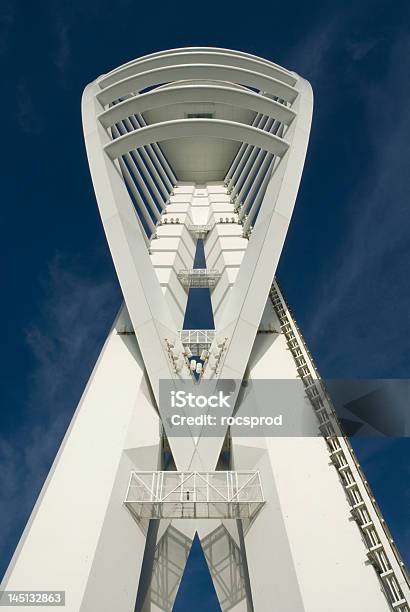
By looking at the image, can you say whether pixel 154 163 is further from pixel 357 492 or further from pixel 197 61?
pixel 357 492

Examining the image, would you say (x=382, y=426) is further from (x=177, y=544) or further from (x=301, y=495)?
(x=177, y=544)

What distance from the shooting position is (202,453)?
8.45 meters

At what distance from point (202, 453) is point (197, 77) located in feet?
35.5

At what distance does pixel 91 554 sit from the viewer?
6.19m

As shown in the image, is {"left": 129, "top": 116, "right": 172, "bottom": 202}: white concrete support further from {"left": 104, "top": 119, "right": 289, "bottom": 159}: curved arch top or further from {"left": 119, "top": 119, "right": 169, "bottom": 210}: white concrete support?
{"left": 104, "top": 119, "right": 289, "bottom": 159}: curved arch top

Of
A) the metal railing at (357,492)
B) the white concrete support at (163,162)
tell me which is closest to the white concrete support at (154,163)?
the white concrete support at (163,162)

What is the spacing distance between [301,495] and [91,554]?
359 cm

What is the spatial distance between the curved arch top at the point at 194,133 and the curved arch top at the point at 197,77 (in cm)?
257

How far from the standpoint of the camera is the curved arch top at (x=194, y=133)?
10.3 metres

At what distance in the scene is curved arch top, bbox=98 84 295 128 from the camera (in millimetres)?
10719

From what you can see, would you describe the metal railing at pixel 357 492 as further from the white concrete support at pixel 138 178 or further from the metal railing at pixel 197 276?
the white concrete support at pixel 138 178

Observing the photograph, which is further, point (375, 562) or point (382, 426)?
point (382, 426)

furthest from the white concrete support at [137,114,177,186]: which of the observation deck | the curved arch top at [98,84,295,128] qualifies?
the observation deck

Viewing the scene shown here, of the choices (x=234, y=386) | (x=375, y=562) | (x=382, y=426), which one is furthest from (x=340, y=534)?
(x=234, y=386)
